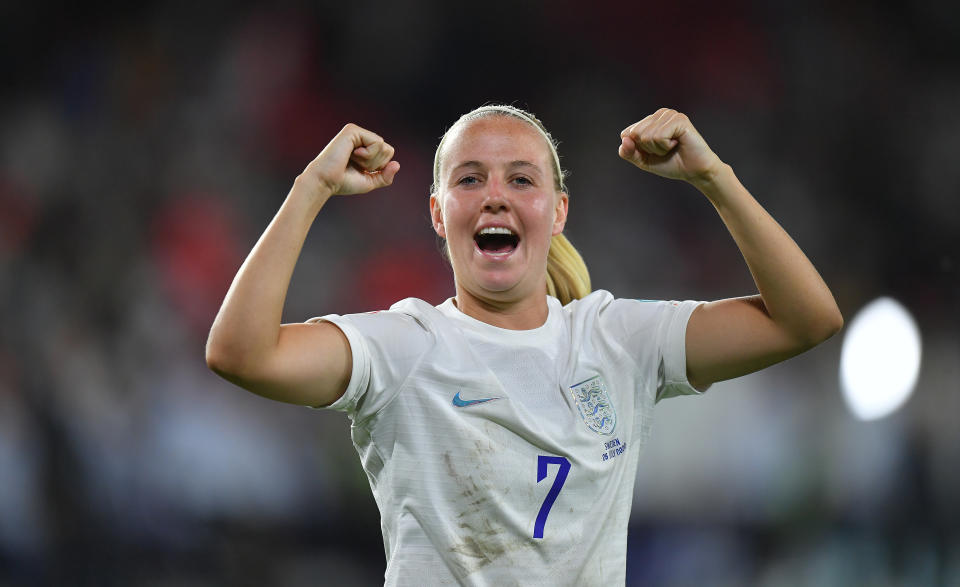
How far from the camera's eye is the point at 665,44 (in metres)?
3.88

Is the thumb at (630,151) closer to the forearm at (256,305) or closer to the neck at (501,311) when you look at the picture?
the neck at (501,311)

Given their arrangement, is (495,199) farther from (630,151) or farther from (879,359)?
(879,359)

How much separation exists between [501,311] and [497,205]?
20cm

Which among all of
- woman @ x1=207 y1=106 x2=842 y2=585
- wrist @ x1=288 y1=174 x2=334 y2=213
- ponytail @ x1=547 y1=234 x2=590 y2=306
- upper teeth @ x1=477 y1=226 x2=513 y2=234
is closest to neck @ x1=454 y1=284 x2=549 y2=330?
woman @ x1=207 y1=106 x2=842 y2=585

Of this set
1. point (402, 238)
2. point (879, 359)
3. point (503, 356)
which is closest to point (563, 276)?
point (503, 356)

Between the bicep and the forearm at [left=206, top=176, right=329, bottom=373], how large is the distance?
70cm

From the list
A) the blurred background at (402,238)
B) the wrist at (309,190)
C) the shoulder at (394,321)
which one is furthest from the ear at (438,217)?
the blurred background at (402,238)

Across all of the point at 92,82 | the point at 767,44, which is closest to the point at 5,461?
the point at 92,82

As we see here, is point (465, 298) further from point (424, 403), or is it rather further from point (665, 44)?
point (665, 44)

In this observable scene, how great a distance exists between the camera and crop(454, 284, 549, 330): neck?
1.59 m

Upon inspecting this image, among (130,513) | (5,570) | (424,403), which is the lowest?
(5,570)

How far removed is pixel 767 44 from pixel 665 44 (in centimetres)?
44

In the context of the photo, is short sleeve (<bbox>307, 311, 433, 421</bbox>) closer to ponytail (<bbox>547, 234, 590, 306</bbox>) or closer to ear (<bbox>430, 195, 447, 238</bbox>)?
ear (<bbox>430, 195, 447, 238</bbox>)

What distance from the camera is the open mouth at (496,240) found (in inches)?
61.3
